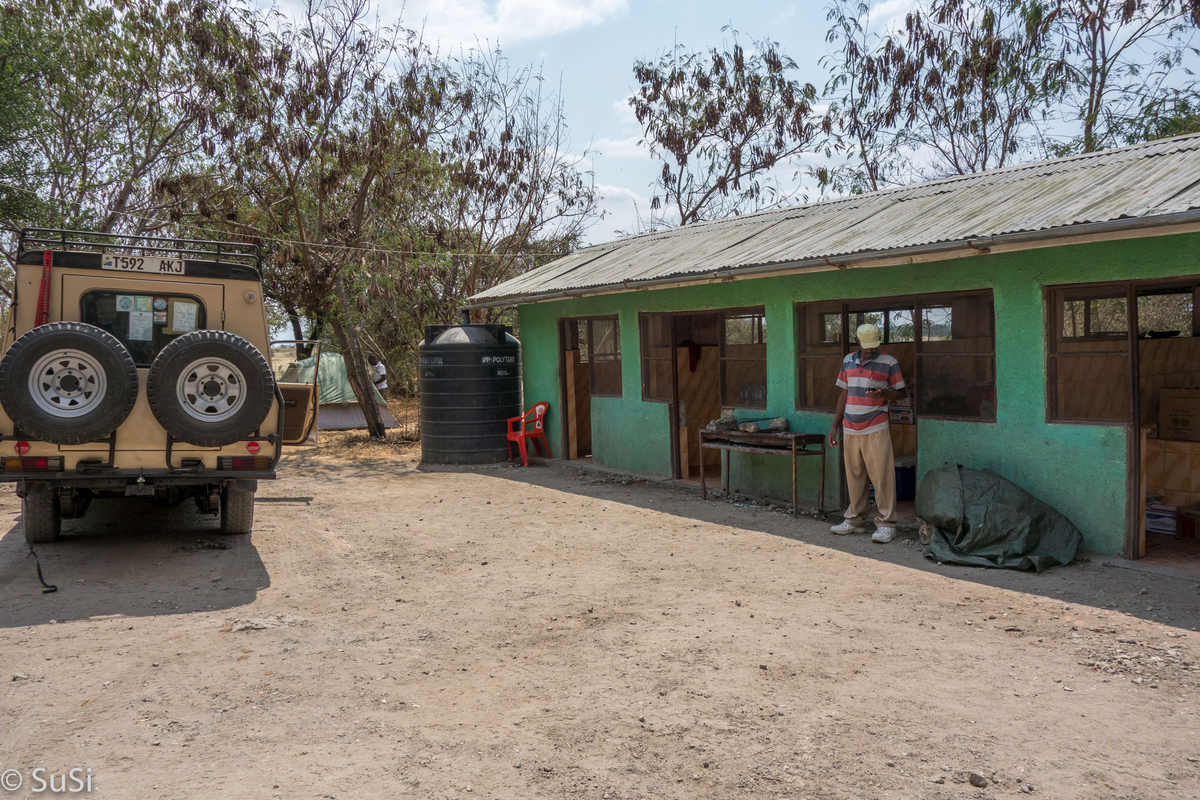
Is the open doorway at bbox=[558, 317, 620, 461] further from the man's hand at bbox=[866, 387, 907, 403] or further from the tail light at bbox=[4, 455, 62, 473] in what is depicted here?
the tail light at bbox=[4, 455, 62, 473]

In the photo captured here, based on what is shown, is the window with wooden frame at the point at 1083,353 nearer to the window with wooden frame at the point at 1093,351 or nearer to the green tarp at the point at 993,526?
the window with wooden frame at the point at 1093,351

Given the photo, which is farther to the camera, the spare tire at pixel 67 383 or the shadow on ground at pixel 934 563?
the spare tire at pixel 67 383

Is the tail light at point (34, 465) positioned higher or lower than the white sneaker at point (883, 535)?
higher

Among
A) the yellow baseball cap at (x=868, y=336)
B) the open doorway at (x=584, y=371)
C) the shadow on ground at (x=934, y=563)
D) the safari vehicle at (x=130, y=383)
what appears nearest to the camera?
the shadow on ground at (x=934, y=563)

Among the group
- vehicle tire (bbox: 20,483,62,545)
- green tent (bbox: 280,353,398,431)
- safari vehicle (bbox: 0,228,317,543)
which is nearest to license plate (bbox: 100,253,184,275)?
safari vehicle (bbox: 0,228,317,543)

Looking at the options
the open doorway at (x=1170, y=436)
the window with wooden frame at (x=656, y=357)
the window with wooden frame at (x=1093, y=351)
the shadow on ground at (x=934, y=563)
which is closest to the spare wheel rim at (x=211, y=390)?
the shadow on ground at (x=934, y=563)

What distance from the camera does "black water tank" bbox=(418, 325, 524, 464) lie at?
1281cm

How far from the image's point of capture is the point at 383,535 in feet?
25.9

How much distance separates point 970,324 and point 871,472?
1513 mm

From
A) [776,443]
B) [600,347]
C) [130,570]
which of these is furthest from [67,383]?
[600,347]

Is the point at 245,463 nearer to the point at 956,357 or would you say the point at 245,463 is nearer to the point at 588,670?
the point at 588,670

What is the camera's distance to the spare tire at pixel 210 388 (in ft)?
19.7

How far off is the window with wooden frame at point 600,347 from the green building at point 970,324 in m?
0.20

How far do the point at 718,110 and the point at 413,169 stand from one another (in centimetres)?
919
